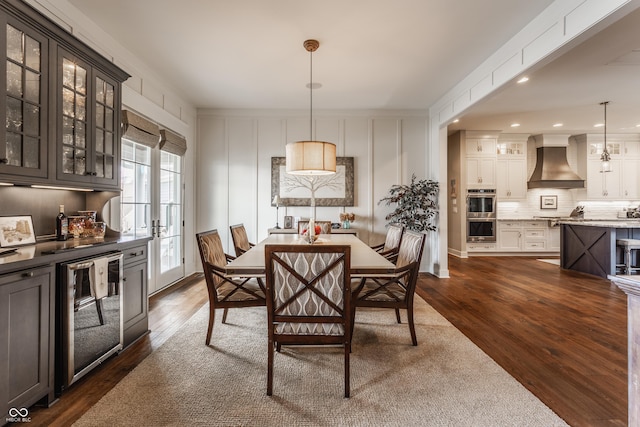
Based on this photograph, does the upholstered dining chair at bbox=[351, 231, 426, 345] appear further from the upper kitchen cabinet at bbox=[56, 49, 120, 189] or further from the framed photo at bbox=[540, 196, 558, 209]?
the framed photo at bbox=[540, 196, 558, 209]

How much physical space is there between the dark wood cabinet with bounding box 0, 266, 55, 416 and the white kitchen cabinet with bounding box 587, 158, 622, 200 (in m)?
9.90

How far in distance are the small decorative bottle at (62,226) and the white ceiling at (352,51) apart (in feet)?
5.75

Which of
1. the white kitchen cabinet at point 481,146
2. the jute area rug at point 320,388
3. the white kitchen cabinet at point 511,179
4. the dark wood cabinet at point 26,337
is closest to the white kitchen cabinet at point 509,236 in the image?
the white kitchen cabinet at point 511,179

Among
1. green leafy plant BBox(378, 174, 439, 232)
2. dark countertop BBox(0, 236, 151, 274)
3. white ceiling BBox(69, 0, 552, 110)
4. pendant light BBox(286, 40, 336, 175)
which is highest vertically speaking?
white ceiling BBox(69, 0, 552, 110)

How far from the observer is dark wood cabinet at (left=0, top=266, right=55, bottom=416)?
1590mm

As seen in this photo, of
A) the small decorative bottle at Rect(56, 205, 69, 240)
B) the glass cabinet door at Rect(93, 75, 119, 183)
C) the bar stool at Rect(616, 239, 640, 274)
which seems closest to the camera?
the small decorative bottle at Rect(56, 205, 69, 240)

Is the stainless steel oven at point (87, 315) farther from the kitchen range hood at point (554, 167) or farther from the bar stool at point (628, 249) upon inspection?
the kitchen range hood at point (554, 167)

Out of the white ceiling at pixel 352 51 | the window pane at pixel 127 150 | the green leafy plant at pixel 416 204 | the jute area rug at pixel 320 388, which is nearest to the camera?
the jute area rug at pixel 320 388

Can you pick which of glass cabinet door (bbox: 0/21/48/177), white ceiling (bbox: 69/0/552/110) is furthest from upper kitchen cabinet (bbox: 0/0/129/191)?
white ceiling (bbox: 69/0/552/110)

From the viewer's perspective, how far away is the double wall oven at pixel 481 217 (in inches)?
292

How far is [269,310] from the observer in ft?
6.41

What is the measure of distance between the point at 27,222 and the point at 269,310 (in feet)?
5.96

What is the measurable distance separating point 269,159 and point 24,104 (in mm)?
3725

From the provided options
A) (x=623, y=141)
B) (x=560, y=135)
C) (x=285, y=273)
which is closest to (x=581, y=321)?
(x=285, y=273)
